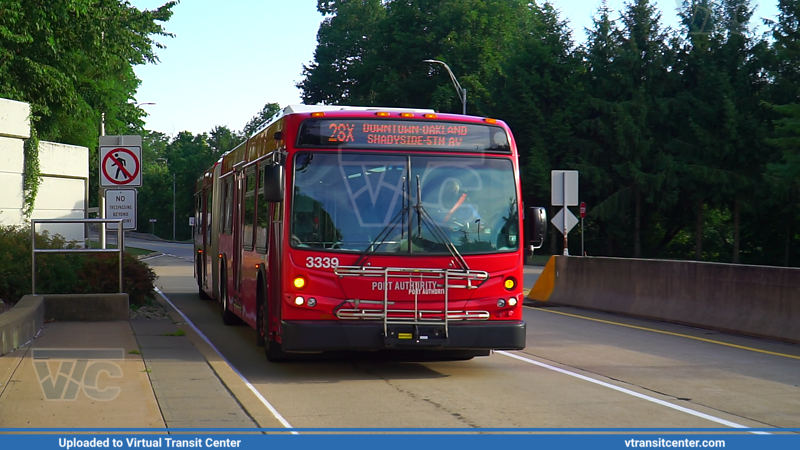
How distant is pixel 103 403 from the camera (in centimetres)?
830

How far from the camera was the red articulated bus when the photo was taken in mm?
10133

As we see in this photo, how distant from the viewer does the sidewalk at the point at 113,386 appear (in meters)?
A: 7.70

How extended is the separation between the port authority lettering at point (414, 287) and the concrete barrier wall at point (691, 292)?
6305 mm

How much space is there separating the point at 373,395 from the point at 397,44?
5960 cm

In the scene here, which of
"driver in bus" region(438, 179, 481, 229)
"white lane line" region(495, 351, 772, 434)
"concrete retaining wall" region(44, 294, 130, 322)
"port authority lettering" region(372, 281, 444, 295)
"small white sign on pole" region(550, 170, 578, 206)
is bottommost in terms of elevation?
"white lane line" region(495, 351, 772, 434)

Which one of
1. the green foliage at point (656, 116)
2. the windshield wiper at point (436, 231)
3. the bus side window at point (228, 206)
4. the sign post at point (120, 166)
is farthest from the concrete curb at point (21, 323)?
the green foliage at point (656, 116)

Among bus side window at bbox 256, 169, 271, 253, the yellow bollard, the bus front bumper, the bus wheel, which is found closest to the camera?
the bus front bumper

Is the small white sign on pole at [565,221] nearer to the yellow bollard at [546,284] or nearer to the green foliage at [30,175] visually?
the yellow bollard at [546,284]

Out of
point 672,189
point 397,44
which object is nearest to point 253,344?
point 672,189

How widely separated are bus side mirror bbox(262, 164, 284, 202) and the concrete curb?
3435 millimetres

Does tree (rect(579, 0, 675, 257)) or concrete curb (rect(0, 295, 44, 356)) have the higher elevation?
tree (rect(579, 0, 675, 257))

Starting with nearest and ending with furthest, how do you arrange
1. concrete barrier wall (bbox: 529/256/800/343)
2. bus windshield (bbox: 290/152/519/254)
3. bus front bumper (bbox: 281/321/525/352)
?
bus front bumper (bbox: 281/321/525/352) → bus windshield (bbox: 290/152/519/254) → concrete barrier wall (bbox: 529/256/800/343)

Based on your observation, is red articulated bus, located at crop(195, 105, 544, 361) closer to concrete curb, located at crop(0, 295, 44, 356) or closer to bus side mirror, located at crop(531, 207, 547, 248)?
bus side mirror, located at crop(531, 207, 547, 248)

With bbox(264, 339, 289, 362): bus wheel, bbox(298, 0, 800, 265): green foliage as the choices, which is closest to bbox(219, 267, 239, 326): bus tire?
bbox(264, 339, 289, 362): bus wheel
